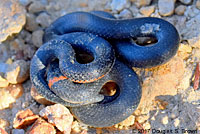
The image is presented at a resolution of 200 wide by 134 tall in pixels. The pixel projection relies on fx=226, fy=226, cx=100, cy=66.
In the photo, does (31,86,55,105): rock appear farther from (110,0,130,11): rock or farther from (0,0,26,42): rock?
(110,0,130,11): rock

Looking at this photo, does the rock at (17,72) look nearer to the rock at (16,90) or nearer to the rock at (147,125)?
the rock at (16,90)

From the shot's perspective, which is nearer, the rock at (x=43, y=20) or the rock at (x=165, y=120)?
the rock at (x=165, y=120)

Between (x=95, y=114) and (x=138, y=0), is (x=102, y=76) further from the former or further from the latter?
(x=138, y=0)

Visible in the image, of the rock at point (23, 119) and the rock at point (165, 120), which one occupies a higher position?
the rock at point (23, 119)

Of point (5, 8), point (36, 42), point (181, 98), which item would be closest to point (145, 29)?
point (181, 98)

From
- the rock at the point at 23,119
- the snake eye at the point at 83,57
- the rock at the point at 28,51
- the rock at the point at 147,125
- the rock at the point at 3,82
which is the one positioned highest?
the rock at the point at 28,51

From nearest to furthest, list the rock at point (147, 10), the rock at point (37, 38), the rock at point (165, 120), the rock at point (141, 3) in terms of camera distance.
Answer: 1. the rock at point (165, 120)
2. the rock at point (147, 10)
3. the rock at point (141, 3)
4. the rock at point (37, 38)

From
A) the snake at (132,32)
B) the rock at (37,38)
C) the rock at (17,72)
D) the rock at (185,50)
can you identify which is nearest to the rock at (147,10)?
the snake at (132,32)
